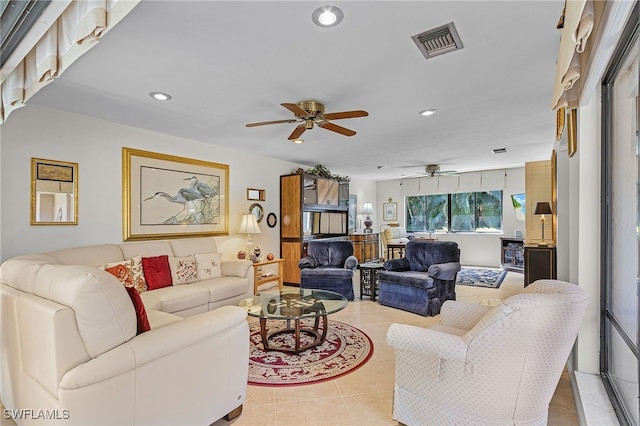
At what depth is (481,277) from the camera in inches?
253

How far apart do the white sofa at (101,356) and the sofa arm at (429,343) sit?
0.95 metres

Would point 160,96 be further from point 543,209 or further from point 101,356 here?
point 543,209

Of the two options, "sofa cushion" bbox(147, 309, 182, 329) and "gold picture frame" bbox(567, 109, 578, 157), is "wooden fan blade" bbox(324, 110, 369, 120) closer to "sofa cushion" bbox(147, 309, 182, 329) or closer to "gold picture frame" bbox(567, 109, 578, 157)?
"gold picture frame" bbox(567, 109, 578, 157)

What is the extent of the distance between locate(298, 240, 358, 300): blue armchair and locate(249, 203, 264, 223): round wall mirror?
1096 mm

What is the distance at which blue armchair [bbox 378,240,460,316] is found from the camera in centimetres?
401

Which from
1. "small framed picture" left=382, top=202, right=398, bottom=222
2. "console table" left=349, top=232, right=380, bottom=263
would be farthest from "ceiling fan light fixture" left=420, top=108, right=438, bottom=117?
"small framed picture" left=382, top=202, right=398, bottom=222

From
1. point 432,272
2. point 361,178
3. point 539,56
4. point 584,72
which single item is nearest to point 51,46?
point 584,72

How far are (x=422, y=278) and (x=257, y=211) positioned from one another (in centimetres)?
298

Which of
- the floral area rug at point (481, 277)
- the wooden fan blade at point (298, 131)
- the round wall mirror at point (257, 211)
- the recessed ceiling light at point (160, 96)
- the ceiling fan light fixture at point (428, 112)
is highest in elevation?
the ceiling fan light fixture at point (428, 112)

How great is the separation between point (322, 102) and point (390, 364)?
2454 millimetres

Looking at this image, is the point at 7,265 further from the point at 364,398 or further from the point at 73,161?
the point at 364,398

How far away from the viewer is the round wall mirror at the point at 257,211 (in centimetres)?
543

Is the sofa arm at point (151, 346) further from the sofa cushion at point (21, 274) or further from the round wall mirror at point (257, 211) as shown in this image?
the round wall mirror at point (257, 211)

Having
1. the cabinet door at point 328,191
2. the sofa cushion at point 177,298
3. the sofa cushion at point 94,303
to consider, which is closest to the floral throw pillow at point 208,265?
the sofa cushion at point 177,298
